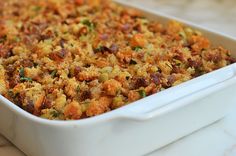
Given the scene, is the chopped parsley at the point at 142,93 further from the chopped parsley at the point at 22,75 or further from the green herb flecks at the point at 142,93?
the chopped parsley at the point at 22,75

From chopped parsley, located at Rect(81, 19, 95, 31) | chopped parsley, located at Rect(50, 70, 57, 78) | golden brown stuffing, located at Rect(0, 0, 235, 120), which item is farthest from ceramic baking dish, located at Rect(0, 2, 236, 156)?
chopped parsley, located at Rect(81, 19, 95, 31)

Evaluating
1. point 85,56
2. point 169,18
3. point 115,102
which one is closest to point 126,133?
point 115,102

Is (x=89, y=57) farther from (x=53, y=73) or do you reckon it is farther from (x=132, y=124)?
(x=132, y=124)

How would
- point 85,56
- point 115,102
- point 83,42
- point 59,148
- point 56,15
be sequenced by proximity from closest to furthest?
point 59,148 → point 115,102 → point 85,56 → point 83,42 → point 56,15

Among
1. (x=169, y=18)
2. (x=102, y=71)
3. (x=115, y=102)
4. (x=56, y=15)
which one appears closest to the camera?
(x=115, y=102)

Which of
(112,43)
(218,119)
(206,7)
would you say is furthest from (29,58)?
(206,7)

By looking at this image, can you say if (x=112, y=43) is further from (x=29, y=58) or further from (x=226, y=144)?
(x=226, y=144)

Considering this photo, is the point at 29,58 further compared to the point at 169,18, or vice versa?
the point at 169,18

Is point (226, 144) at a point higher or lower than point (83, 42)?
lower

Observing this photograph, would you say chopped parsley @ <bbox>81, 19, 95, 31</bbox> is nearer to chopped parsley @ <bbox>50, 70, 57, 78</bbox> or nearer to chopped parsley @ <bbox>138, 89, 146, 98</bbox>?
chopped parsley @ <bbox>50, 70, 57, 78</bbox>
